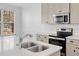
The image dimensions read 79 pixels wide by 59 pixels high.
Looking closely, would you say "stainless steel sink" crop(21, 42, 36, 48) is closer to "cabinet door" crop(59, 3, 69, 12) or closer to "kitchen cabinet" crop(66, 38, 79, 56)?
"kitchen cabinet" crop(66, 38, 79, 56)

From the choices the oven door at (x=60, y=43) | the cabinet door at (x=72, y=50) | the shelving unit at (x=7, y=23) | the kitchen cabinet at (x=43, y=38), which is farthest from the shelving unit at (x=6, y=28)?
the cabinet door at (x=72, y=50)

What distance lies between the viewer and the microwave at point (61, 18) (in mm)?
1303

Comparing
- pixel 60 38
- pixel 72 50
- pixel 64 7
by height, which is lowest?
pixel 72 50

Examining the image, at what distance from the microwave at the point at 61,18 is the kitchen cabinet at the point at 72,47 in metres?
0.26

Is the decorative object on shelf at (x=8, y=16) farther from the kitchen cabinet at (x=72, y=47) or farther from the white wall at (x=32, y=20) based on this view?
the kitchen cabinet at (x=72, y=47)

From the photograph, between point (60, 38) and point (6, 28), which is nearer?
point (6, 28)

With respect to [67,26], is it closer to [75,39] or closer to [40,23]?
[75,39]

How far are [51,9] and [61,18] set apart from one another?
0.77 feet

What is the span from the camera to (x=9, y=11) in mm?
1109

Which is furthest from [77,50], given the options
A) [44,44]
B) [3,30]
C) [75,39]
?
[3,30]

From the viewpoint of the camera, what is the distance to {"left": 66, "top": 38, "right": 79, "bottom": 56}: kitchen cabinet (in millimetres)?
1189

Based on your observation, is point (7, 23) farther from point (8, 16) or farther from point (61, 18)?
point (61, 18)

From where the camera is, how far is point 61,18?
4.46 ft

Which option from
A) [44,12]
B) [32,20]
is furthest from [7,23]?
[44,12]
